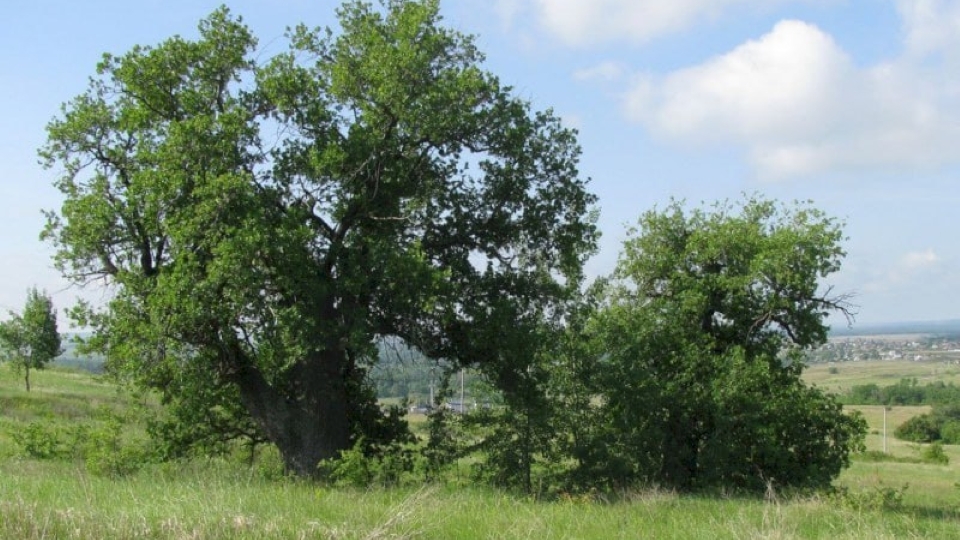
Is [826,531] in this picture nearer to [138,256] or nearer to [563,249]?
[563,249]

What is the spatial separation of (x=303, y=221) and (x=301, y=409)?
12.1 ft

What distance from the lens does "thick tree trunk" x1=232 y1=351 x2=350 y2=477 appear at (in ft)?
52.3

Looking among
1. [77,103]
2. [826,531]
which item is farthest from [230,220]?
[826,531]

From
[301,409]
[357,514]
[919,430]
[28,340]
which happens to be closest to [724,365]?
[301,409]

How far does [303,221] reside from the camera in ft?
51.3

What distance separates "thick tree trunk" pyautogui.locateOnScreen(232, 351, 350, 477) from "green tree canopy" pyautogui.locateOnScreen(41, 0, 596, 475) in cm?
4

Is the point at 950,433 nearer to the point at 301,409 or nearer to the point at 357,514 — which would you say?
the point at 301,409

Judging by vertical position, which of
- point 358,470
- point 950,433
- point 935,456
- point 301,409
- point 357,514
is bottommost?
point 950,433

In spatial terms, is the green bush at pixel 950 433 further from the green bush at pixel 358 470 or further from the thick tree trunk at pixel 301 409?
the thick tree trunk at pixel 301 409

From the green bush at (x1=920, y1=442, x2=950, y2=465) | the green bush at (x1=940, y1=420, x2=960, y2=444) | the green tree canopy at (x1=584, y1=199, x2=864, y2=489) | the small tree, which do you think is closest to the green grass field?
the green tree canopy at (x1=584, y1=199, x2=864, y2=489)

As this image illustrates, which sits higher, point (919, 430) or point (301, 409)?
point (301, 409)

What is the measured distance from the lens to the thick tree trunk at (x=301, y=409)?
52.3 feet

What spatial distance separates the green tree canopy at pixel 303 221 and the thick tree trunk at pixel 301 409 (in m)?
0.04

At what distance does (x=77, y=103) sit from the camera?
624 inches
